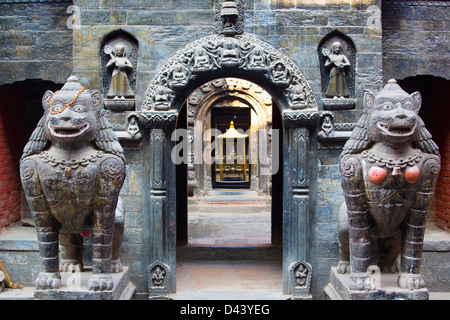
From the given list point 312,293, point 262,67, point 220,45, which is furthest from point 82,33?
point 312,293

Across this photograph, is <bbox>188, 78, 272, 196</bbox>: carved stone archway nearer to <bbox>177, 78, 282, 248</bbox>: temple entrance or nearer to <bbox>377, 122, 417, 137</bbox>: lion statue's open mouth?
<bbox>177, 78, 282, 248</bbox>: temple entrance

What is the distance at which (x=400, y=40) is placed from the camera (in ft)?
22.1

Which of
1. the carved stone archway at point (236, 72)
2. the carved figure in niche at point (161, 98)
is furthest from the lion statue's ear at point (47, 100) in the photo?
the carved figure in niche at point (161, 98)

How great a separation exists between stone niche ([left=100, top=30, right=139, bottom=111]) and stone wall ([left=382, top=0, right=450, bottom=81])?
12.1ft

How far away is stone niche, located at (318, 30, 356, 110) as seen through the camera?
5.74 m

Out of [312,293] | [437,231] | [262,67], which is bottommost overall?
[312,293]

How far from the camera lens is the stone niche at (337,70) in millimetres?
5738

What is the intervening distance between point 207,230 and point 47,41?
486 centimetres

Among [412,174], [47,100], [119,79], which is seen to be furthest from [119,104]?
[412,174]

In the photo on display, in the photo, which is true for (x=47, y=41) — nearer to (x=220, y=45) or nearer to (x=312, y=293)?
(x=220, y=45)

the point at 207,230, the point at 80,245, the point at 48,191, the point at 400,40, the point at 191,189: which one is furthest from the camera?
the point at 191,189

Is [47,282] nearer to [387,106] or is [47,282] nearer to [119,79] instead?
[119,79]

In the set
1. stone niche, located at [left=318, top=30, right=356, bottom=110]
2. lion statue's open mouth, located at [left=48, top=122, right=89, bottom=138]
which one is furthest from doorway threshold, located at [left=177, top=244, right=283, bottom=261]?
lion statue's open mouth, located at [left=48, top=122, right=89, bottom=138]

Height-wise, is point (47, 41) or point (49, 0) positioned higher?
point (49, 0)
